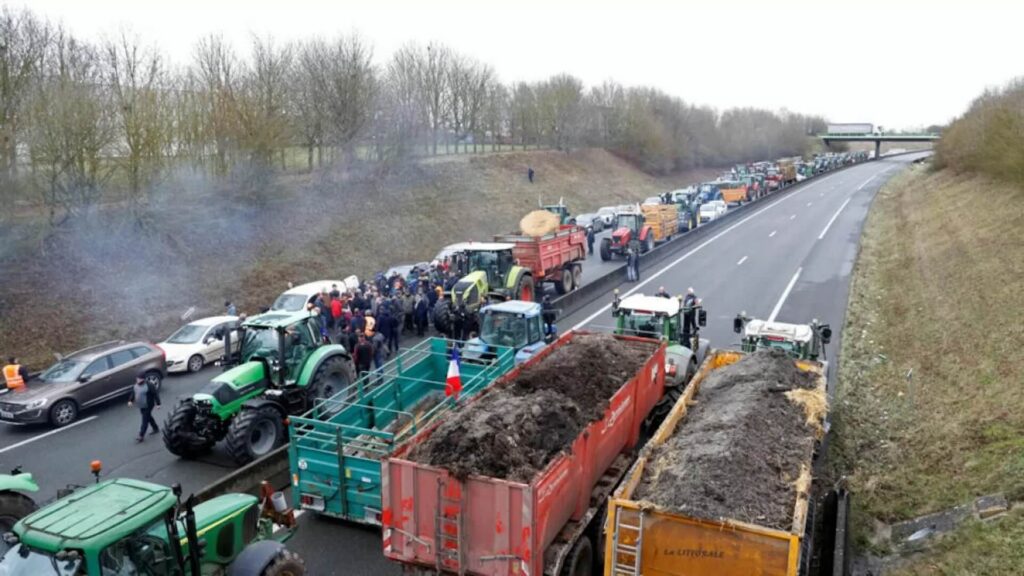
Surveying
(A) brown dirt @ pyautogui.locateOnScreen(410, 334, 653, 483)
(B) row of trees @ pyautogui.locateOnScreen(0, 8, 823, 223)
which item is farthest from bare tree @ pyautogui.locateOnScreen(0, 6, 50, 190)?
(A) brown dirt @ pyautogui.locateOnScreen(410, 334, 653, 483)

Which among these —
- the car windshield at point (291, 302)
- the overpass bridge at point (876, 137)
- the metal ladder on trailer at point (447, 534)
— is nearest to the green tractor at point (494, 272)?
the car windshield at point (291, 302)

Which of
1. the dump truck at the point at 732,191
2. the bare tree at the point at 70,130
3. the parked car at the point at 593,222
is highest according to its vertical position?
the bare tree at the point at 70,130

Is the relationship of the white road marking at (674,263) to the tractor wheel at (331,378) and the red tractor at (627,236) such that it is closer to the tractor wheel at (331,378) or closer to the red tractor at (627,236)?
the red tractor at (627,236)

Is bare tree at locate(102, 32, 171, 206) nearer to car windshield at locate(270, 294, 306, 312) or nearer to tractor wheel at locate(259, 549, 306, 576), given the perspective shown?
car windshield at locate(270, 294, 306, 312)

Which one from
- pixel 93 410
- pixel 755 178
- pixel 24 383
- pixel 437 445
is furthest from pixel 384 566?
pixel 755 178

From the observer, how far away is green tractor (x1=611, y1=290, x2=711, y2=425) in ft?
41.1

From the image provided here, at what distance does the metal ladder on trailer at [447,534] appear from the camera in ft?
22.3

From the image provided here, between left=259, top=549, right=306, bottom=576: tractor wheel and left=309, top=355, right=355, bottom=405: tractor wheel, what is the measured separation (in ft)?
16.7

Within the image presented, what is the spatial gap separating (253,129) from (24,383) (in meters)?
17.8

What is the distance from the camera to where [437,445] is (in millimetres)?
7477

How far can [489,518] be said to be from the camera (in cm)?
672

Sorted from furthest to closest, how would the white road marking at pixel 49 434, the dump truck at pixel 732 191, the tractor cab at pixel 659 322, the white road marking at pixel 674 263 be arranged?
the dump truck at pixel 732 191, the white road marking at pixel 674 263, the tractor cab at pixel 659 322, the white road marking at pixel 49 434

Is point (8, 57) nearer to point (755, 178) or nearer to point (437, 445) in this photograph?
point (437, 445)

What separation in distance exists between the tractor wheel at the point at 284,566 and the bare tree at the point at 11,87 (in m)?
18.9
